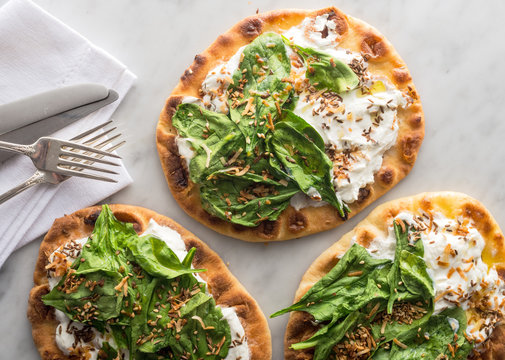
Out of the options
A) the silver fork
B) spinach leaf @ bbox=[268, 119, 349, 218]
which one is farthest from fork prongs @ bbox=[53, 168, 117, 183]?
spinach leaf @ bbox=[268, 119, 349, 218]

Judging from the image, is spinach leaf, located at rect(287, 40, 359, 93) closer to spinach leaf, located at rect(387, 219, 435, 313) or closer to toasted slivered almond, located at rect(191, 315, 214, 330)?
spinach leaf, located at rect(387, 219, 435, 313)

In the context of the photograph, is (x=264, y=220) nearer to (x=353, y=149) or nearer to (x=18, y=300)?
(x=353, y=149)

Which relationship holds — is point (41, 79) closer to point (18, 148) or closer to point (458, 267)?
point (18, 148)

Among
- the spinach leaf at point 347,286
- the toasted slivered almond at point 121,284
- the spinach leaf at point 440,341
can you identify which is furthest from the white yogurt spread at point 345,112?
the spinach leaf at point 440,341

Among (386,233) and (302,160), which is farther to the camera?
(386,233)

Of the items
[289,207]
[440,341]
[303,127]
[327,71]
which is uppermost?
[327,71]

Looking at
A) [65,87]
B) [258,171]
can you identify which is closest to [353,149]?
[258,171]

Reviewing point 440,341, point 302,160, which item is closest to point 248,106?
point 302,160
